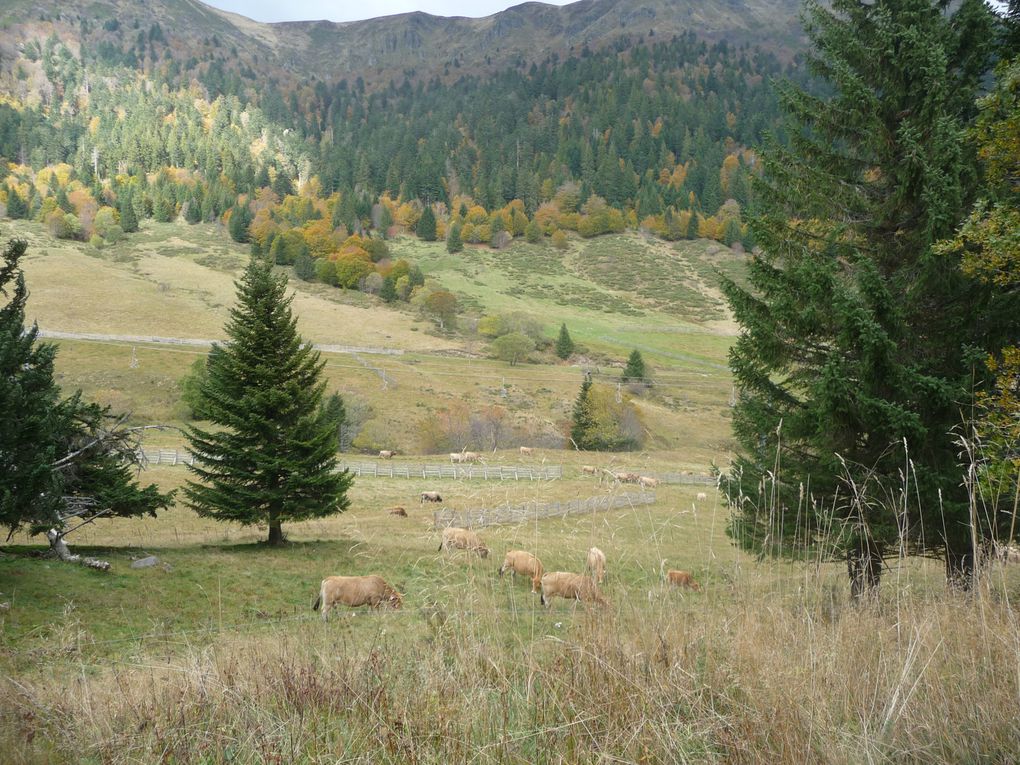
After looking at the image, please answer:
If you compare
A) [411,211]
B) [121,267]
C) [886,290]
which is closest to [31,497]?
[886,290]

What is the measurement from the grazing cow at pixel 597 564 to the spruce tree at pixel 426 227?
154 m

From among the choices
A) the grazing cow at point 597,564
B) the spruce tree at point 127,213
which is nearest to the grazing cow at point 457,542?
the grazing cow at point 597,564

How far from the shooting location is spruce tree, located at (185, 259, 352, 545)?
21.2m

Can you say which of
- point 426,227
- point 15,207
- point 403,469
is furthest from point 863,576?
point 15,207

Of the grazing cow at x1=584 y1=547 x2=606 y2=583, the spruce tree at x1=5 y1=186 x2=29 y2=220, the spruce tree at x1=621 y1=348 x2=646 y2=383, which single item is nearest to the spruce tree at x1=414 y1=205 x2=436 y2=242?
the spruce tree at x1=5 y1=186 x2=29 y2=220

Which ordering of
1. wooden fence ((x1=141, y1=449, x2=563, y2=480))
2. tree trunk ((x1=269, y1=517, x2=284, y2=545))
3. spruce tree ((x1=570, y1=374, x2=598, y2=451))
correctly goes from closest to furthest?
1. tree trunk ((x1=269, y1=517, x2=284, y2=545))
2. wooden fence ((x1=141, y1=449, x2=563, y2=480))
3. spruce tree ((x1=570, y1=374, x2=598, y2=451))

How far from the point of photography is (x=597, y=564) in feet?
17.2

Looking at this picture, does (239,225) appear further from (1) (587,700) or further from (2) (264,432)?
(1) (587,700)

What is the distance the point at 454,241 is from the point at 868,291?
142m

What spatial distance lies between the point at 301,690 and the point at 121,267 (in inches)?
4797

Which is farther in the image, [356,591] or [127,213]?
[127,213]

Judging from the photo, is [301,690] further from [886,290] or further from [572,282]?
[572,282]

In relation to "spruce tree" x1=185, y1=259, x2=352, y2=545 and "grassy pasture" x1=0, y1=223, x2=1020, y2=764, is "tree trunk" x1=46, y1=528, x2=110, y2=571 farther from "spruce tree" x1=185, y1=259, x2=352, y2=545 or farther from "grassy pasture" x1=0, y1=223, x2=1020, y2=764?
"grassy pasture" x1=0, y1=223, x2=1020, y2=764

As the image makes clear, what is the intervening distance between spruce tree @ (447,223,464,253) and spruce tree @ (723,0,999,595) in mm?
136446
